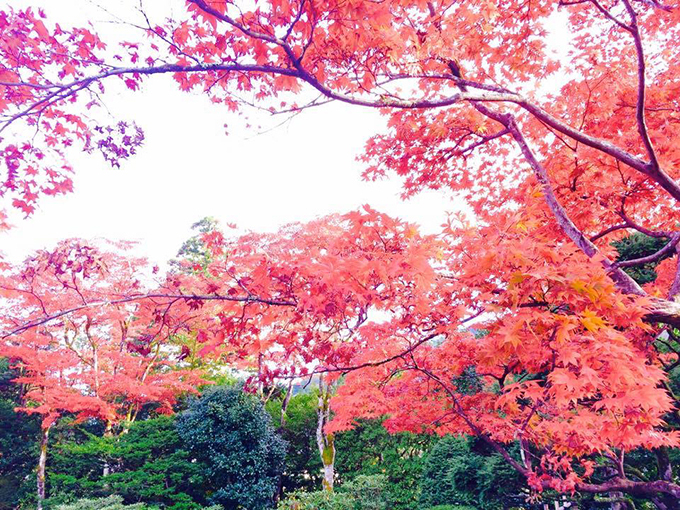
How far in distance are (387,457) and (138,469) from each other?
599 cm

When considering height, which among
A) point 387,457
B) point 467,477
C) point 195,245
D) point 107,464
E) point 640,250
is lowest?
point 467,477

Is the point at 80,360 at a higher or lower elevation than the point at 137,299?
higher

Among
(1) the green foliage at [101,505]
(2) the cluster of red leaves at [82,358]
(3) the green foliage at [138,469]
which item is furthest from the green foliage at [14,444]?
(1) the green foliage at [101,505]

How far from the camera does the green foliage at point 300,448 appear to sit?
10.4 metres

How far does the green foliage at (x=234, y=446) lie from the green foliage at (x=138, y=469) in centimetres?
36

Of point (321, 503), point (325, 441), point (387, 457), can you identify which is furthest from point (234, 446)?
point (387, 457)

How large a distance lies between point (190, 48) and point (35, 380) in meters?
10.1

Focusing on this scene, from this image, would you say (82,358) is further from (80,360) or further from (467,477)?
(467,477)

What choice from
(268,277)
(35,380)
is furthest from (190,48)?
(35,380)

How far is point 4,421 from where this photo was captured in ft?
38.2

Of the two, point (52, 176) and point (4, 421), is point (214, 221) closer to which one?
point (4, 421)

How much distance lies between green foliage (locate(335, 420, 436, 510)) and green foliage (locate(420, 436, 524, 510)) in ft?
3.14

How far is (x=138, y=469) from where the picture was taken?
895 cm

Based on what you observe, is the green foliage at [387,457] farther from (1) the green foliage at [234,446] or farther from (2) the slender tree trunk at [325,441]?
(1) the green foliage at [234,446]
